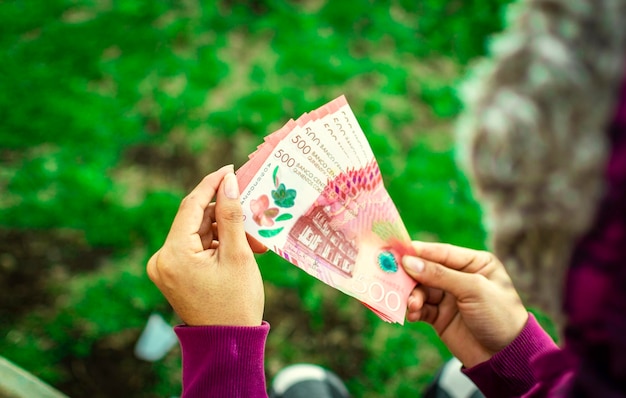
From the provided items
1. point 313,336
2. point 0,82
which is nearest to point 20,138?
point 0,82

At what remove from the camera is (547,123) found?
1.53 ft

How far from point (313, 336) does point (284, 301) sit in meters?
0.15

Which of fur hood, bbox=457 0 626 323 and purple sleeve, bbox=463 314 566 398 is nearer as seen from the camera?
fur hood, bbox=457 0 626 323

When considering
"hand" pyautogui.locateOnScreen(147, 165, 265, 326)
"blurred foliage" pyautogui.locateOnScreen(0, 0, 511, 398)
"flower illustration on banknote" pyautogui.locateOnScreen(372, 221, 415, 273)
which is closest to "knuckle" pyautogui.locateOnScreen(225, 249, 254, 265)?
"hand" pyautogui.locateOnScreen(147, 165, 265, 326)

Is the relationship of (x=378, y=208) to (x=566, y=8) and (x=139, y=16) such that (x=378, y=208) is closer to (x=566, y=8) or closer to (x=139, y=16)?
(x=566, y=8)

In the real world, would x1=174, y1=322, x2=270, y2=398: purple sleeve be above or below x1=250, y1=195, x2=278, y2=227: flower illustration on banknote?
below

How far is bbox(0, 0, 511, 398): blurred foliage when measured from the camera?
1.69 metres

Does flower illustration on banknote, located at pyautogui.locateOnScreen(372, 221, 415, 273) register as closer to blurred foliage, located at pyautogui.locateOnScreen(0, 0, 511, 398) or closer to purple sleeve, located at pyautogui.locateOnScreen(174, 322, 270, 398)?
purple sleeve, located at pyautogui.locateOnScreen(174, 322, 270, 398)

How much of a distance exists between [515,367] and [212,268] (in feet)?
2.15

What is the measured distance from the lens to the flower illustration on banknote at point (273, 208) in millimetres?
1133

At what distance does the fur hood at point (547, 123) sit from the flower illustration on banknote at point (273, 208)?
652mm

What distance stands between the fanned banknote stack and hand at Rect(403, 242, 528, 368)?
0.17 ft

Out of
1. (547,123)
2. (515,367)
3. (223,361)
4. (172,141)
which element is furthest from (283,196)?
(172,141)

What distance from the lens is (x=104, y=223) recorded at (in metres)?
1.80
